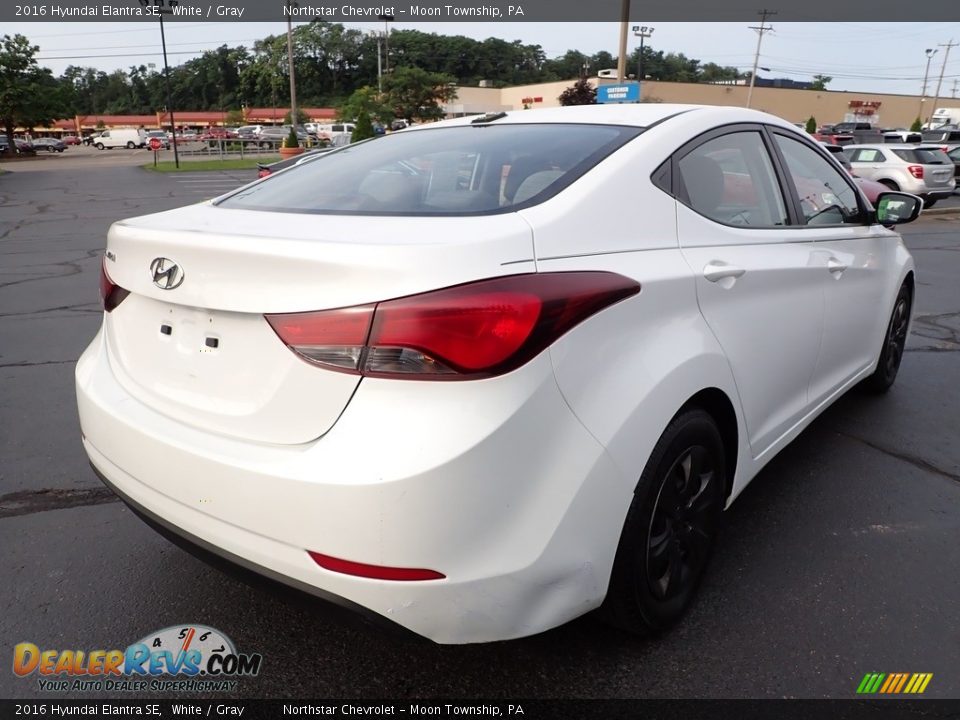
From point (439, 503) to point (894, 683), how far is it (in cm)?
157

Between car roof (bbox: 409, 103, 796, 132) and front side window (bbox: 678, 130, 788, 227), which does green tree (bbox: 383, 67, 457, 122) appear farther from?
front side window (bbox: 678, 130, 788, 227)

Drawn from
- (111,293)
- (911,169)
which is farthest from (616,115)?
(911,169)

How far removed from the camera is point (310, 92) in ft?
395

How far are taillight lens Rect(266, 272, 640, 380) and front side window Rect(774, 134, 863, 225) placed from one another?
80.1 inches

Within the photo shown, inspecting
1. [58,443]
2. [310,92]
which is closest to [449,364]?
[58,443]

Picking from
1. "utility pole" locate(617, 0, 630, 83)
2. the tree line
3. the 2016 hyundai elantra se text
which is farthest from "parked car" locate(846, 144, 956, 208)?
the tree line

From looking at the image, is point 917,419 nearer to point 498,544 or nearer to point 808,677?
point 808,677

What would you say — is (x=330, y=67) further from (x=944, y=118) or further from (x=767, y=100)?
(x=944, y=118)

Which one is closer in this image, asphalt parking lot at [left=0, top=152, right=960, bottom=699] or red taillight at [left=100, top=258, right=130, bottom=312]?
asphalt parking lot at [left=0, top=152, right=960, bottom=699]

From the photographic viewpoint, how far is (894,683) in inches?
84.7

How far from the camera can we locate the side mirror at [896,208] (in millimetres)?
3871

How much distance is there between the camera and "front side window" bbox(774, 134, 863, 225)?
10.6ft

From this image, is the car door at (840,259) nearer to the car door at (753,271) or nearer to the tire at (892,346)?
the car door at (753,271)

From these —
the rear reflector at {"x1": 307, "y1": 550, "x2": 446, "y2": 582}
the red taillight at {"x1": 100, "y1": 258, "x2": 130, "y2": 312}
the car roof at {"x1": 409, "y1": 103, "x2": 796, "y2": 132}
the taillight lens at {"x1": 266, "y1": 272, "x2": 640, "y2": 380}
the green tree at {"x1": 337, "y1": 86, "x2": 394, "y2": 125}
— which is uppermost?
the green tree at {"x1": 337, "y1": 86, "x2": 394, "y2": 125}
